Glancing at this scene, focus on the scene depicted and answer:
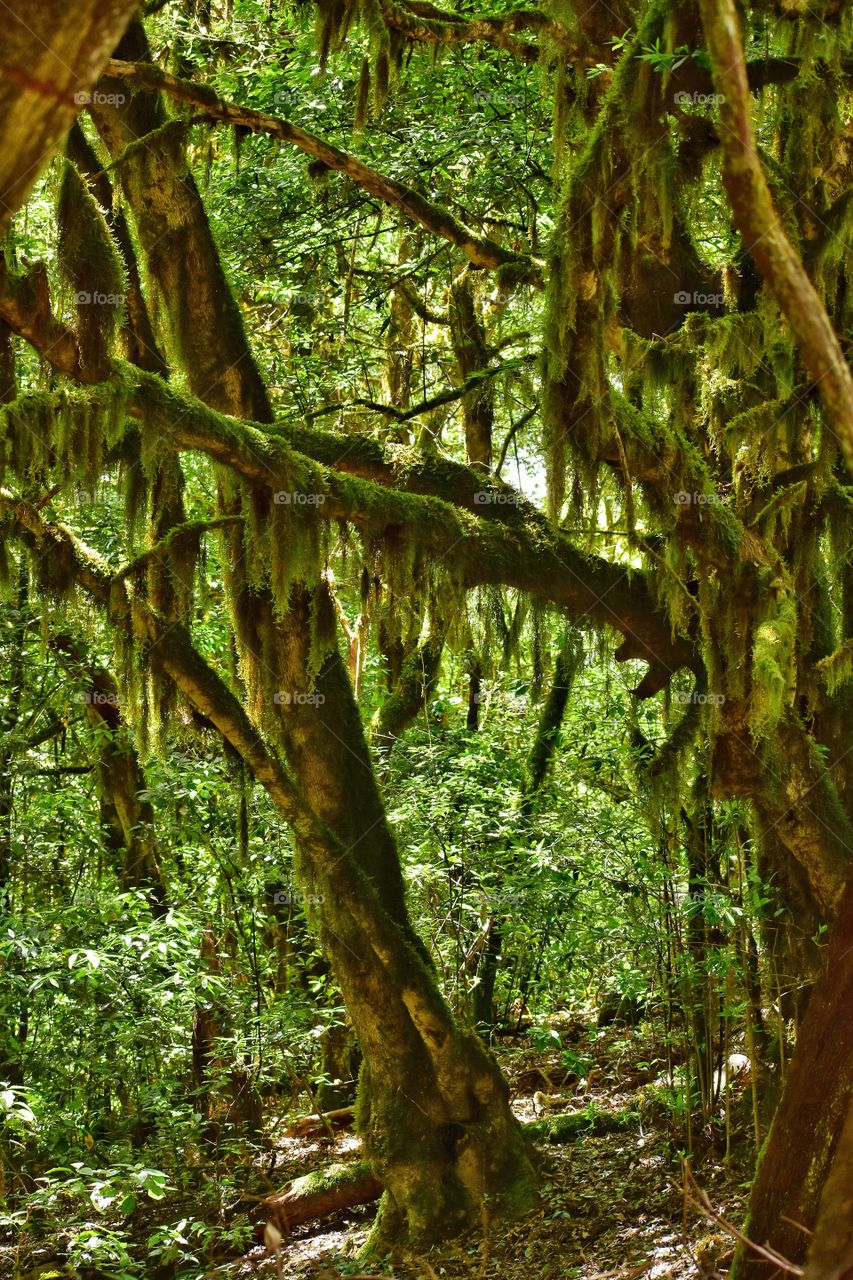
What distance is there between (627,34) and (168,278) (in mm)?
3167

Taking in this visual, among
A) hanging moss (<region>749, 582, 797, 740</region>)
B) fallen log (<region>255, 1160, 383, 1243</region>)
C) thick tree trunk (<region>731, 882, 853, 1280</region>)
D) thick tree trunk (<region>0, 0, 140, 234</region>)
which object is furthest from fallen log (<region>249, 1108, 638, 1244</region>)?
thick tree trunk (<region>0, 0, 140, 234</region>)

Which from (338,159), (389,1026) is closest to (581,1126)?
(389,1026)

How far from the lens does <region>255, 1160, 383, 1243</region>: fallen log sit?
8031 millimetres

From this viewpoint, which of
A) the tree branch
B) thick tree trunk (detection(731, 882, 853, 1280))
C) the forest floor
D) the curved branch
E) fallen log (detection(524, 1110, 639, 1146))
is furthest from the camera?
fallen log (detection(524, 1110, 639, 1146))

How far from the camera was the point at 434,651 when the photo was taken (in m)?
8.23

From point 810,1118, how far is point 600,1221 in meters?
3.02

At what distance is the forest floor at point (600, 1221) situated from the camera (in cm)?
641

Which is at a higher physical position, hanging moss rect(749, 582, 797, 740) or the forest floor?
hanging moss rect(749, 582, 797, 740)

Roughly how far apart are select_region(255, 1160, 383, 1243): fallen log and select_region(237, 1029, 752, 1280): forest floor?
0.38 ft

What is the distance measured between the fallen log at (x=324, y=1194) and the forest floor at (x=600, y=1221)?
4.5 inches

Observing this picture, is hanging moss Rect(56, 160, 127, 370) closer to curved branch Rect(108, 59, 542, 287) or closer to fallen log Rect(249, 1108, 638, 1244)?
curved branch Rect(108, 59, 542, 287)

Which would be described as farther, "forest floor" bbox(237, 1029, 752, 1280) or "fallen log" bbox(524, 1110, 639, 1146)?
"fallen log" bbox(524, 1110, 639, 1146)

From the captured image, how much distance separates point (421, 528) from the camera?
6824mm

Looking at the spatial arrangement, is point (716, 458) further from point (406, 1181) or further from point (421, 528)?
point (406, 1181)
